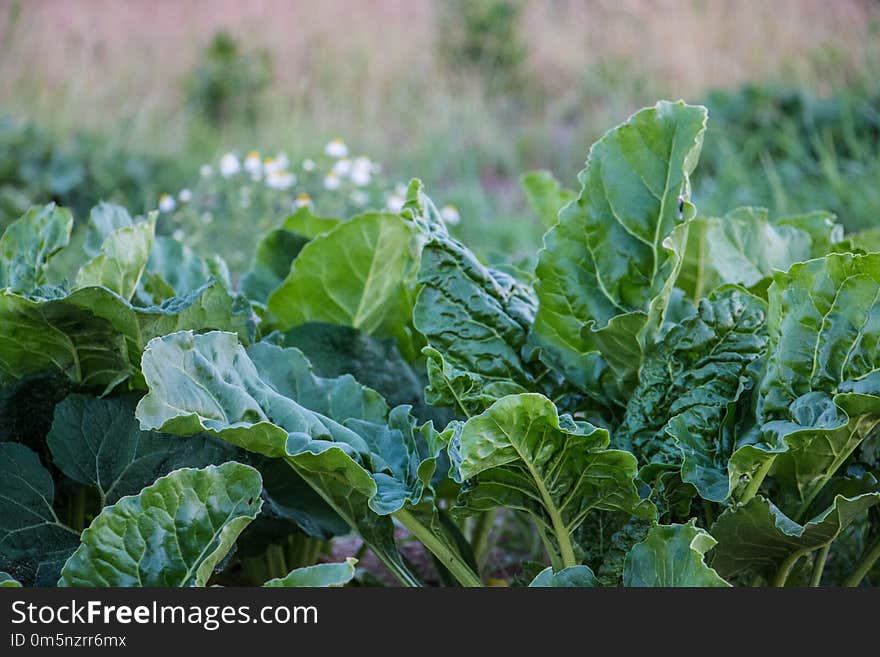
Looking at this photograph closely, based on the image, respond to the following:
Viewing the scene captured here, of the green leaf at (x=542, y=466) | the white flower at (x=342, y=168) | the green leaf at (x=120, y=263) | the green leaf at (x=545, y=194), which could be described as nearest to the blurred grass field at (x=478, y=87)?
the white flower at (x=342, y=168)

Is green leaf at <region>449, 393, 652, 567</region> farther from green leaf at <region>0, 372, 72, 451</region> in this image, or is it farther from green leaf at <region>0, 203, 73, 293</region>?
green leaf at <region>0, 203, 73, 293</region>

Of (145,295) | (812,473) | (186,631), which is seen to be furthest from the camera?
(145,295)

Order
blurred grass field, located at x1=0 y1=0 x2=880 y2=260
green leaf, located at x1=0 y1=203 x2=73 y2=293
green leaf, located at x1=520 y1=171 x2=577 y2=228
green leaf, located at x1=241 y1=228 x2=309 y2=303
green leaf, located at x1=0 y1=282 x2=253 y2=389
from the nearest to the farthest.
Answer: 1. green leaf, located at x1=0 y1=282 x2=253 y2=389
2. green leaf, located at x1=0 y1=203 x2=73 y2=293
3. green leaf, located at x1=241 y1=228 x2=309 y2=303
4. green leaf, located at x1=520 y1=171 x2=577 y2=228
5. blurred grass field, located at x1=0 y1=0 x2=880 y2=260

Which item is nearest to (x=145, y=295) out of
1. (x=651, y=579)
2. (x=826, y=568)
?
(x=651, y=579)

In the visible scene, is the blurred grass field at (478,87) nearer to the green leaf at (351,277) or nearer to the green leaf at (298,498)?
the green leaf at (351,277)

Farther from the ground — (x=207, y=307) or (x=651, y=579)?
(x=207, y=307)

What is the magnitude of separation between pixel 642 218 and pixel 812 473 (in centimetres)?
44

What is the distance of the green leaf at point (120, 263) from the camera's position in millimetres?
1489

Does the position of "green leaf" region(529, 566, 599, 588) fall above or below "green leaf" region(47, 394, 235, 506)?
below

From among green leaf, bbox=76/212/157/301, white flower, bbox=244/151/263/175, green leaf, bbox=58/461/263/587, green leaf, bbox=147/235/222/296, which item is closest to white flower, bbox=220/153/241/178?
white flower, bbox=244/151/263/175

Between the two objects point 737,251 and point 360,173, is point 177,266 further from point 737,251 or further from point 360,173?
point 360,173

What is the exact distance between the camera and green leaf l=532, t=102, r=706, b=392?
143 cm

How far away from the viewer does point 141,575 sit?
122cm

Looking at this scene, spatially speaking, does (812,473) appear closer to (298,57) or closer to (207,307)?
(207,307)
